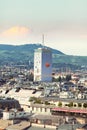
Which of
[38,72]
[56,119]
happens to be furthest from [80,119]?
[38,72]

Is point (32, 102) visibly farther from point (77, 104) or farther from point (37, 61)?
point (37, 61)

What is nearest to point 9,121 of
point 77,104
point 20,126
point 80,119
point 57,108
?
point 20,126

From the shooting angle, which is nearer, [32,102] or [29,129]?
[29,129]

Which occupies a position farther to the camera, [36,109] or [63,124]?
[36,109]

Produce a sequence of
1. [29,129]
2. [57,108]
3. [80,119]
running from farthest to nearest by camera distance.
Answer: [57,108] → [80,119] → [29,129]

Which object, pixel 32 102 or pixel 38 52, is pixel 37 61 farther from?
pixel 32 102

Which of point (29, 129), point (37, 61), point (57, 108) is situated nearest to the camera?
point (29, 129)
